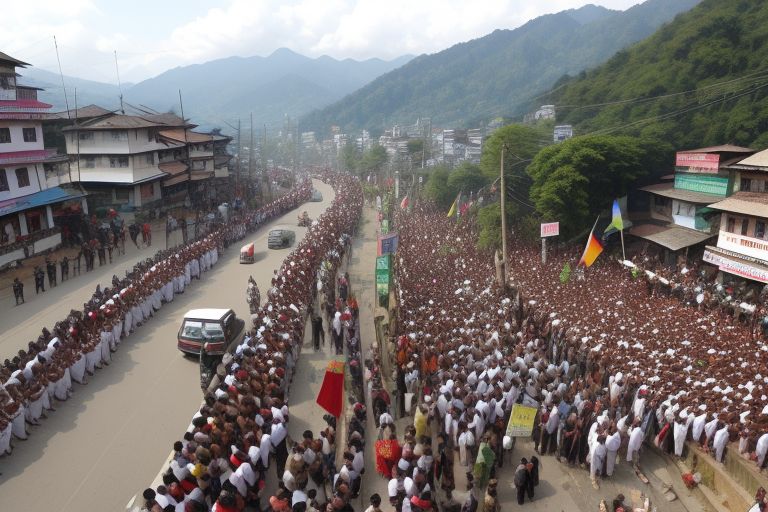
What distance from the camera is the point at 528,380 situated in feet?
37.8

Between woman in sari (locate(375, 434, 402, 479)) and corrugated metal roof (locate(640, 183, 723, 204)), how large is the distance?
1811cm

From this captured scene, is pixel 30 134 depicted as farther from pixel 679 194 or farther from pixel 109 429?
pixel 679 194

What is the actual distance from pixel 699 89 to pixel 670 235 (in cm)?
2227

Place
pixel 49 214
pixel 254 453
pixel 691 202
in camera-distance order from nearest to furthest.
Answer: pixel 254 453, pixel 691 202, pixel 49 214

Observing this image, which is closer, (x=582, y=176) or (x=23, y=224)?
(x=23, y=224)

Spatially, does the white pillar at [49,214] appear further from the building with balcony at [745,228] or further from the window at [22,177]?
the building with balcony at [745,228]

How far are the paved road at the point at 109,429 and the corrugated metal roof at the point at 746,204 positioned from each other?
16.7m

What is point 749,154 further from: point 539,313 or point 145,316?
point 145,316

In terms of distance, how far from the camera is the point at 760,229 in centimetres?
1820

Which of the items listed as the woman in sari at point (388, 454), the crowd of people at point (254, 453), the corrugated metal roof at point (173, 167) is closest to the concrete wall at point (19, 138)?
the corrugated metal roof at point (173, 167)

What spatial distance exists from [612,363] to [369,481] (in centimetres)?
588

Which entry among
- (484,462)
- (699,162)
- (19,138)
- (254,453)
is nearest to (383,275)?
(484,462)

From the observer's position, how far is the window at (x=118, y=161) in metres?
34.0

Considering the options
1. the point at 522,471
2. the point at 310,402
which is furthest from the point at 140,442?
the point at 522,471
